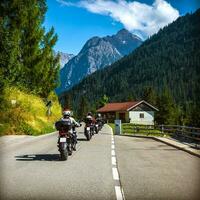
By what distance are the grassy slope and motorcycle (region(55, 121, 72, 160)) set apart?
35.6ft

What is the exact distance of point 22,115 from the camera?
1121 inches

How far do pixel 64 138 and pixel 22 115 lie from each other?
15.7 m

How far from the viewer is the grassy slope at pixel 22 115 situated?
85.3ft

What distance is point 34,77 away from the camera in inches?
1284

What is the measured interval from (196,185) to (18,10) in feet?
74.0

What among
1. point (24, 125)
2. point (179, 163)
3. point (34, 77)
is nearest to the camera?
point (179, 163)


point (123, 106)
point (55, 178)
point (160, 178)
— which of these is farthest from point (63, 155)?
point (123, 106)

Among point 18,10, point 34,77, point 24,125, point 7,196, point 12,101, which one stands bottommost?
point 7,196

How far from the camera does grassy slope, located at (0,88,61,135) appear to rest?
26000 mm

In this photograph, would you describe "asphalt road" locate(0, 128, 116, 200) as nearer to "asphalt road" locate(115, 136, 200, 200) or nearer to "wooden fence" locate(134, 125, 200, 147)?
"asphalt road" locate(115, 136, 200, 200)

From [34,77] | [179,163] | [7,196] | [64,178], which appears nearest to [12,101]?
[34,77]

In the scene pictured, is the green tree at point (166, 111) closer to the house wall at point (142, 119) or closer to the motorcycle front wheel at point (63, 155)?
the house wall at point (142, 119)

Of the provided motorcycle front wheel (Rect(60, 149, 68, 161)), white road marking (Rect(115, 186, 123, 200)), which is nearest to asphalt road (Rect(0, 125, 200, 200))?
white road marking (Rect(115, 186, 123, 200))

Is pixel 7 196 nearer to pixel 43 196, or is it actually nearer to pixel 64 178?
pixel 43 196
